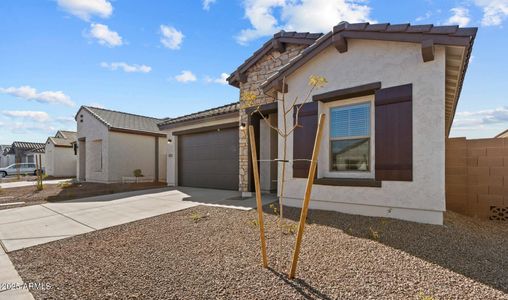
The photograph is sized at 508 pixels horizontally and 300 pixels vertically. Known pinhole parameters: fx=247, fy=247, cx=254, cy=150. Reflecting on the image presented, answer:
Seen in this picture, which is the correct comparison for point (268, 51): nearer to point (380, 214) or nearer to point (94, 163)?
point (380, 214)

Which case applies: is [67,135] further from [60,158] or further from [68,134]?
[60,158]

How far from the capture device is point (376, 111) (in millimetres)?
5453

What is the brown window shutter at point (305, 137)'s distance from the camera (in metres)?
6.34

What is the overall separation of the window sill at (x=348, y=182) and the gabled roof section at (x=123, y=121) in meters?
13.6

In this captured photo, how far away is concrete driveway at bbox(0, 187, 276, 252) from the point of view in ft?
16.3

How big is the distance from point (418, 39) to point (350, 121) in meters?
2.07

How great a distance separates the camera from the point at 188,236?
15.0 feet

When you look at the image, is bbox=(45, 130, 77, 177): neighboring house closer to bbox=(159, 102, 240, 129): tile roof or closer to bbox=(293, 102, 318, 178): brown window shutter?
bbox=(159, 102, 240, 129): tile roof

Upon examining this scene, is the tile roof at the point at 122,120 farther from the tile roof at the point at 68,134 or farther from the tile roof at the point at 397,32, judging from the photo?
the tile roof at the point at 397,32

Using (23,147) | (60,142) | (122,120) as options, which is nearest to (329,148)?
(122,120)

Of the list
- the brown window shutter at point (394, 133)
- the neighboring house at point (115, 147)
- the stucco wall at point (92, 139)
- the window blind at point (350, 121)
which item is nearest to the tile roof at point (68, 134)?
the neighboring house at point (115, 147)

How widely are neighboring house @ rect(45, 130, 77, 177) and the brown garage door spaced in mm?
17026

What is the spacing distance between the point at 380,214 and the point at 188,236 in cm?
405

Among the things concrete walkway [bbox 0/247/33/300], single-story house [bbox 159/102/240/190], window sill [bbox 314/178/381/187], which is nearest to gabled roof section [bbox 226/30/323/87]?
single-story house [bbox 159/102/240/190]
